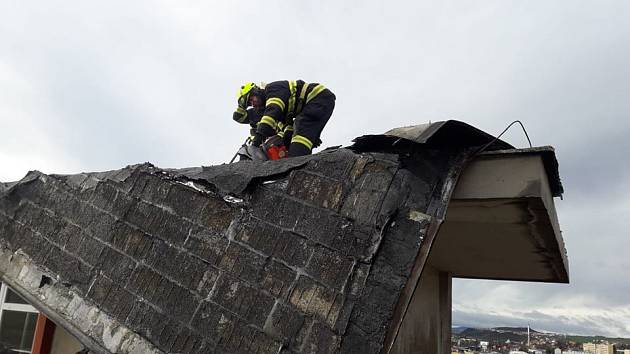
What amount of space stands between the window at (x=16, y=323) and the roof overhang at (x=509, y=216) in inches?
199

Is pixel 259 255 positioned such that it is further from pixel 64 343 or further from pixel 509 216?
pixel 64 343

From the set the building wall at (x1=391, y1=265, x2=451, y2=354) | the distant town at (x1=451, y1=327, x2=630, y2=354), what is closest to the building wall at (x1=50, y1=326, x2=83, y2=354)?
the building wall at (x1=391, y1=265, x2=451, y2=354)

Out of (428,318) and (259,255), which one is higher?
(428,318)

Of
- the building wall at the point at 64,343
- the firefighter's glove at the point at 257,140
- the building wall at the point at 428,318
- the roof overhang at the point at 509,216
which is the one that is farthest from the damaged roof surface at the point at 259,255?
the firefighter's glove at the point at 257,140

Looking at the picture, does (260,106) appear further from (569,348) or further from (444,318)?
(569,348)

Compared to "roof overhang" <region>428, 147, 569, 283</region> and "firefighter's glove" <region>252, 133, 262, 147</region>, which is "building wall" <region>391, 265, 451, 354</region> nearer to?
"roof overhang" <region>428, 147, 569, 283</region>

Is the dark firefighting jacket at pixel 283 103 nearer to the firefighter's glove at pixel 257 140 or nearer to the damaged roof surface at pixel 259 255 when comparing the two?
the firefighter's glove at pixel 257 140

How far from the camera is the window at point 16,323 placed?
18.3 feet

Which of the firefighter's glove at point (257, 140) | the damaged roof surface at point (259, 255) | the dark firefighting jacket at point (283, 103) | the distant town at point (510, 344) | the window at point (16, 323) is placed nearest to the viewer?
the damaged roof surface at point (259, 255)

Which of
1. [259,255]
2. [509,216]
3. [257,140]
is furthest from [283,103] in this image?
[509,216]

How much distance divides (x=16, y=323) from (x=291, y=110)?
180 inches

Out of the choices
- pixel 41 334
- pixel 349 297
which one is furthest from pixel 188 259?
pixel 41 334

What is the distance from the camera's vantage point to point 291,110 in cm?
630

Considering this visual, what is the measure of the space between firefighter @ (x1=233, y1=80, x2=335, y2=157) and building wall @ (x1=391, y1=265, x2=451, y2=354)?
7.44 ft
